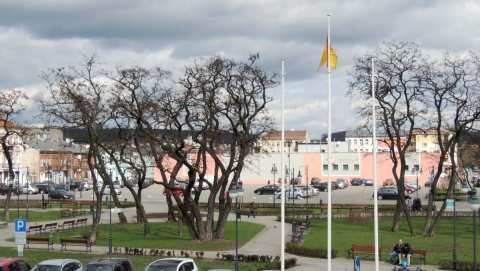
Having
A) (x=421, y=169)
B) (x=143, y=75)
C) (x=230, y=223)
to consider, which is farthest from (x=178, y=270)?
(x=421, y=169)

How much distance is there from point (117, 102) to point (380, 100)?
1703 centimetres

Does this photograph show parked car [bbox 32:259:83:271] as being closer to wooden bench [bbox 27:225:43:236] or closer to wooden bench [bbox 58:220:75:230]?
wooden bench [bbox 27:225:43:236]

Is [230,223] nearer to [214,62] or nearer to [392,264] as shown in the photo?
[214,62]

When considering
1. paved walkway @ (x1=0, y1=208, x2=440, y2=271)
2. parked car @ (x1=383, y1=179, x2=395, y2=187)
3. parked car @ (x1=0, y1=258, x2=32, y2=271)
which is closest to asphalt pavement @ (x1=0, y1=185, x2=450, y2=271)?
paved walkway @ (x1=0, y1=208, x2=440, y2=271)

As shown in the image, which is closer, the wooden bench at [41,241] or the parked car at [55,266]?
the parked car at [55,266]

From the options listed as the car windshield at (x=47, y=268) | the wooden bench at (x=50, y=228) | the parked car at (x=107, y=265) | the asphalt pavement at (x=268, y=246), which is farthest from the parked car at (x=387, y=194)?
the car windshield at (x=47, y=268)

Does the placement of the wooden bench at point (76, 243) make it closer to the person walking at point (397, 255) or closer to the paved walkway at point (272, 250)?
the paved walkway at point (272, 250)

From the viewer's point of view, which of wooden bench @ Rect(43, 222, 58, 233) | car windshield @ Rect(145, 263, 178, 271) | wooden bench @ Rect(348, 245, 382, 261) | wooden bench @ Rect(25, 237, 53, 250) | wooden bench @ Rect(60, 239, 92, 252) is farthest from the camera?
wooden bench @ Rect(43, 222, 58, 233)

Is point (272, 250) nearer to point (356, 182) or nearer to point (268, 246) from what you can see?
point (268, 246)

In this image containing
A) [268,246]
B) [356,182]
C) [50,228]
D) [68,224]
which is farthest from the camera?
[356,182]

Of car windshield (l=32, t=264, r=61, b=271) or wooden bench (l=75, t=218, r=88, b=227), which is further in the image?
wooden bench (l=75, t=218, r=88, b=227)

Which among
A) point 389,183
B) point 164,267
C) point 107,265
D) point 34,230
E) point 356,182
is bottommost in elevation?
point 34,230

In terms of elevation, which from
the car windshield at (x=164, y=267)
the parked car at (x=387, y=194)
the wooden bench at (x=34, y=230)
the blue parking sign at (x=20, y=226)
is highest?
the parked car at (x=387, y=194)

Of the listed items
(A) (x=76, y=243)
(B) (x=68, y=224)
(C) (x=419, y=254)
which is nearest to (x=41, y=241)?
(A) (x=76, y=243)
